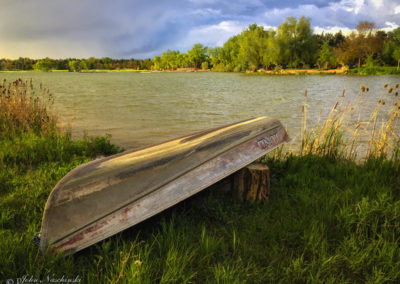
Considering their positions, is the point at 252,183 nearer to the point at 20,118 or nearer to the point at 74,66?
the point at 20,118

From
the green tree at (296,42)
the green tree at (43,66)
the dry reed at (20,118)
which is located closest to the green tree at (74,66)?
the green tree at (43,66)

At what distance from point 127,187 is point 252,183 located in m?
1.44

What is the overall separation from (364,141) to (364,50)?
200 feet

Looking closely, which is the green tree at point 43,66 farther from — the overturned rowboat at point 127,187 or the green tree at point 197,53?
the overturned rowboat at point 127,187

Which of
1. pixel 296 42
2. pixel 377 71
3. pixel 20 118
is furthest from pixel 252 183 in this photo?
pixel 296 42

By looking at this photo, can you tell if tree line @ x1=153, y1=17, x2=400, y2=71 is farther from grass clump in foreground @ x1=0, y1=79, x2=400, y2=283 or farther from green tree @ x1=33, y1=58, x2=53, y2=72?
green tree @ x1=33, y1=58, x2=53, y2=72

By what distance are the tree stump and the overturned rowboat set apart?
197 millimetres

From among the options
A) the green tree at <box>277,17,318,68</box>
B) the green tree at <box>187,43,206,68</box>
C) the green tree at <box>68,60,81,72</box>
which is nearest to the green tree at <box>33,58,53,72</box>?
the green tree at <box>68,60,81,72</box>

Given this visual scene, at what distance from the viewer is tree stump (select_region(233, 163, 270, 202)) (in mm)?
3283

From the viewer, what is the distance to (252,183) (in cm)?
328

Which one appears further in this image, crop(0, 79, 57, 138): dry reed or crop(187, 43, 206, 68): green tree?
crop(187, 43, 206, 68): green tree

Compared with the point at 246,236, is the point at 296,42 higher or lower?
higher

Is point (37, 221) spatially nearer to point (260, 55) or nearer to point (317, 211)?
point (317, 211)

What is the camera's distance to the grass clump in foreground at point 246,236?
6.86 feet
